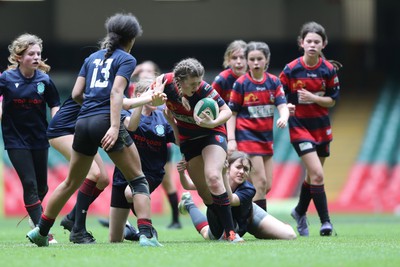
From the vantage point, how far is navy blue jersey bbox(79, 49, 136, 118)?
8094 millimetres

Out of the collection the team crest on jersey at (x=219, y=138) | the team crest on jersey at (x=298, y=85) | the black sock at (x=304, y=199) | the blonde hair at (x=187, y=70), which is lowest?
the black sock at (x=304, y=199)

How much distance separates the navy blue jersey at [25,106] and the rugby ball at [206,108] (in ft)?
5.91

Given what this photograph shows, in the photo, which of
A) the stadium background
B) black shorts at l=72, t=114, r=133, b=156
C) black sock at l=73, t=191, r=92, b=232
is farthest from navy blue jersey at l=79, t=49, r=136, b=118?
the stadium background

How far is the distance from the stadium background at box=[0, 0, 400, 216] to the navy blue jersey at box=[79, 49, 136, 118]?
14.2 m

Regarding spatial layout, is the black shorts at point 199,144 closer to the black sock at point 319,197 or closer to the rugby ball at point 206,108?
the rugby ball at point 206,108

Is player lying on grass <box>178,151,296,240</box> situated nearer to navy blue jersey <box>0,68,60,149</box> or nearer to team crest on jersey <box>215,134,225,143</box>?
team crest on jersey <box>215,134,225,143</box>

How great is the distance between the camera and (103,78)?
817cm

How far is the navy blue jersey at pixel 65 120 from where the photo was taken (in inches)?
374

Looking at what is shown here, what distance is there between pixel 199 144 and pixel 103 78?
1.32 m

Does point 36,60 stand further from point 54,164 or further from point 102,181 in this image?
point 54,164

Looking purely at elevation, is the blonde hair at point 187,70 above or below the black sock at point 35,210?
above

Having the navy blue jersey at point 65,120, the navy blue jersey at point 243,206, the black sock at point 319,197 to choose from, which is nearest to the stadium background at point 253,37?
the black sock at point 319,197

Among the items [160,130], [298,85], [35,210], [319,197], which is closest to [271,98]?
[298,85]

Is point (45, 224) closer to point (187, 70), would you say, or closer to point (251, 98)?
point (187, 70)
